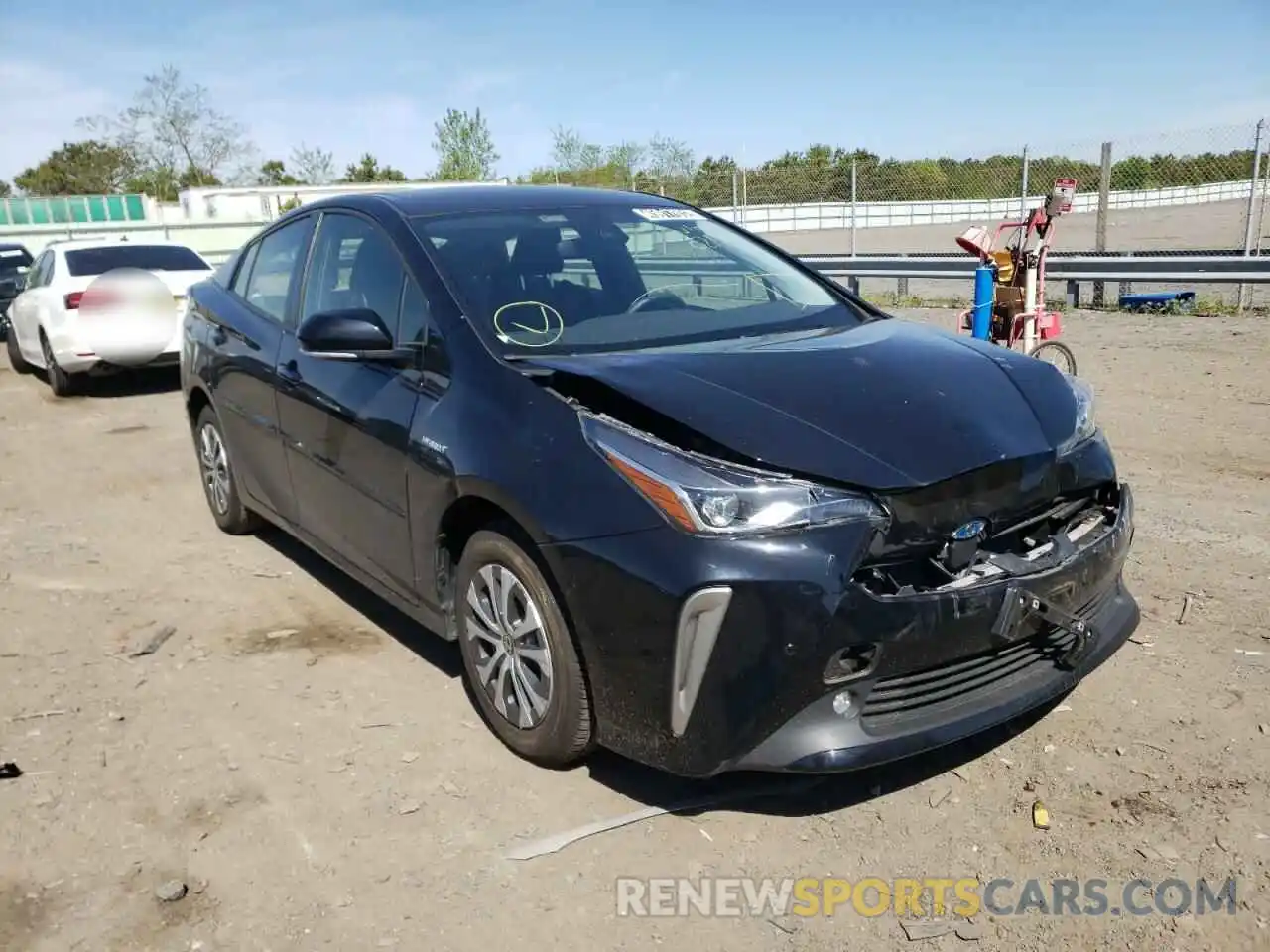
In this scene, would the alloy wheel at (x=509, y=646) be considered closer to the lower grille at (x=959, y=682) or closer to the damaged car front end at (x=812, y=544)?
the damaged car front end at (x=812, y=544)

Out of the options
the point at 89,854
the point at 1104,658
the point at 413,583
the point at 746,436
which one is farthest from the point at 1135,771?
the point at 89,854

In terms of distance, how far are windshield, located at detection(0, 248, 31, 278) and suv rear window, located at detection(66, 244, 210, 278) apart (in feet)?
18.3

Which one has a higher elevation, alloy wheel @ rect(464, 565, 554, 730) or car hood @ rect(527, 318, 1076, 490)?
car hood @ rect(527, 318, 1076, 490)

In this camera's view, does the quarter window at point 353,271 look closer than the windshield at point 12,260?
Yes

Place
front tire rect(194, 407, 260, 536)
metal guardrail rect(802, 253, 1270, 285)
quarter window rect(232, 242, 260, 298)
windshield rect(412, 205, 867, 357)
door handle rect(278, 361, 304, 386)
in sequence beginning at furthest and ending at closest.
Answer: metal guardrail rect(802, 253, 1270, 285) < front tire rect(194, 407, 260, 536) < quarter window rect(232, 242, 260, 298) < door handle rect(278, 361, 304, 386) < windshield rect(412, 205, 867, 357)

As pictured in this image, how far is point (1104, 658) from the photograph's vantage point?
312 cm

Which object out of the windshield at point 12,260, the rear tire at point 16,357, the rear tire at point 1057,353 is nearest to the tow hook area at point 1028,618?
the rear tire at point 1057,353

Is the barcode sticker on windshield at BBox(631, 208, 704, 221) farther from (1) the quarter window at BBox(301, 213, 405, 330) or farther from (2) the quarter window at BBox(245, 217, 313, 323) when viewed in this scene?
(2) the quarter window at BBox(245, 217, 313, 323)

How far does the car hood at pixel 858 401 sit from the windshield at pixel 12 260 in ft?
49.0

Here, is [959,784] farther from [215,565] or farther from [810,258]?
[810,258]

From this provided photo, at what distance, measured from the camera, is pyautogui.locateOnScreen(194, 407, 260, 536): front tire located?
17.8ft

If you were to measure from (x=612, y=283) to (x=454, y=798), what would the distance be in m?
1.85

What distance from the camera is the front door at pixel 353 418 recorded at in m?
3.59

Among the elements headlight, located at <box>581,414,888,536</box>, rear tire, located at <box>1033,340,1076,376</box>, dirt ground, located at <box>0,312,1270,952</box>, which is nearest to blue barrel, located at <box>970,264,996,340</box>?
rear tire, located at <box>1033,340,1076,376</box>
